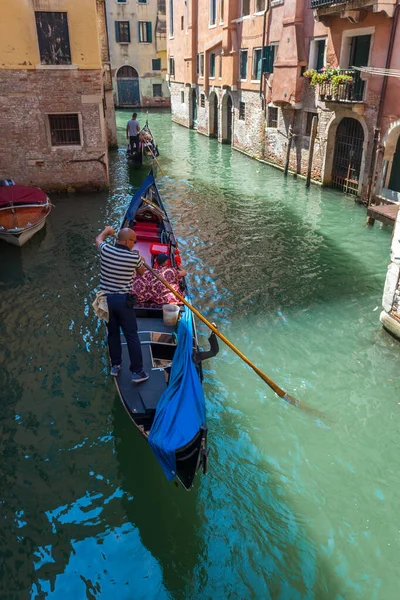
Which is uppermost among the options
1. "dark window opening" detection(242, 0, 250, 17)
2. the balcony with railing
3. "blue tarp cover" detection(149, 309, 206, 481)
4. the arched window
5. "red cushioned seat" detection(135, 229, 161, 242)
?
"dark window opening" detection(242, 0, 250, 17)

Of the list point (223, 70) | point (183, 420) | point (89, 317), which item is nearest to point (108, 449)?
point (183, 420)

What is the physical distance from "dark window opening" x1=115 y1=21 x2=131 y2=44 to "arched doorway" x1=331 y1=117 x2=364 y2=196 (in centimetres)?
2493

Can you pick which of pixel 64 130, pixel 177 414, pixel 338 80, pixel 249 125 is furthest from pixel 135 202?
pixel 249 125

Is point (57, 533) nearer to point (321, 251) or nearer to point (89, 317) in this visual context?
point (89, 317)

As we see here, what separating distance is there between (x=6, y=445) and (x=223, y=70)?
60.3 ft

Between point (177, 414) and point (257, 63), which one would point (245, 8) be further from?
point (177, 414)

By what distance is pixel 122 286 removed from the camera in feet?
13.3

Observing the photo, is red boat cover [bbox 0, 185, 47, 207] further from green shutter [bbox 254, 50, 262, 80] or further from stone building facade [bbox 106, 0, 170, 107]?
stone building facade [bbox 106, 0, 170, 107]

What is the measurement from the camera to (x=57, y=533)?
140 inches

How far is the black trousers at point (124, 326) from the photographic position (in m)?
4.09

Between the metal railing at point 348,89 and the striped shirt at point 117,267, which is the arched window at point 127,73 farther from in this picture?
the striped shirt at point 117,267

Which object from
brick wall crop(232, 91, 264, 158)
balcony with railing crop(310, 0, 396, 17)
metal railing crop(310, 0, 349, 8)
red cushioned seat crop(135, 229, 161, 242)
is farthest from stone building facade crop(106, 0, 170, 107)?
red cushioned seat crop(135, 229, 161, 242)

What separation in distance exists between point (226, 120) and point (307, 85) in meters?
7.74

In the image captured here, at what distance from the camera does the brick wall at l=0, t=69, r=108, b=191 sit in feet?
35.2
